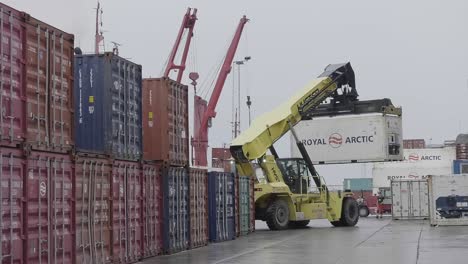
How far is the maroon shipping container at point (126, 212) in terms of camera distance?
15172 mm

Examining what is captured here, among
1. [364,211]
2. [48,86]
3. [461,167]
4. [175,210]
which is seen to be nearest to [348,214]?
[175,210]

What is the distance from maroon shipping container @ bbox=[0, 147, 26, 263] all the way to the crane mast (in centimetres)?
4428

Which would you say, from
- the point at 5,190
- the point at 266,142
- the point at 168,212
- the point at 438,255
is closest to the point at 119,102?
the point at 168,212

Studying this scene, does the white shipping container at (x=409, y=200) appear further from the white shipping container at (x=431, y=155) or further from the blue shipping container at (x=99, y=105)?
the blue shipping container at (x=99, y=105)

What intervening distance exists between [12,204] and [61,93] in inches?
105

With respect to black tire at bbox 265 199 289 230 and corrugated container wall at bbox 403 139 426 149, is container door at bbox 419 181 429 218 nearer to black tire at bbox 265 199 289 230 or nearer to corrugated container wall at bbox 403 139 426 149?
black tire at bbox 265 199 289 230

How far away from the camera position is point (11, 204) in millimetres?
11281

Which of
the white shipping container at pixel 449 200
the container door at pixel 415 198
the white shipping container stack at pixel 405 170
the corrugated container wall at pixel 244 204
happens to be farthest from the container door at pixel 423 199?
the corrugated container wall at pixel 244 204

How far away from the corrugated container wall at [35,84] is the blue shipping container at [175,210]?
490cm

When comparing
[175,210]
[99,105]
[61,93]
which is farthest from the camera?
[175,210]

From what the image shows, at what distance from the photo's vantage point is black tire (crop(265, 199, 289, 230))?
2730 cm

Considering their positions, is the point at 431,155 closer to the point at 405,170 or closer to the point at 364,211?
the point at 405,170

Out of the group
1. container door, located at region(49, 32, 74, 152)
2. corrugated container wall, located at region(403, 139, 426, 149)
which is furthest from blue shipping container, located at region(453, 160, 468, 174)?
corrugated container wall, located at region(403, 139, 426, 149)

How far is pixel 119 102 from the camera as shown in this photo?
619 inches
